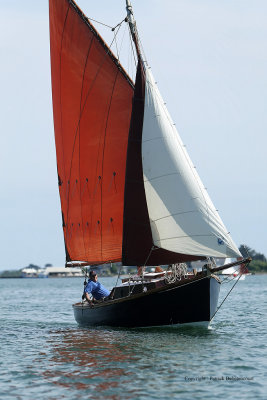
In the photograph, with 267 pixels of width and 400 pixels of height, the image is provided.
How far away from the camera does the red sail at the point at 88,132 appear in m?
36.0

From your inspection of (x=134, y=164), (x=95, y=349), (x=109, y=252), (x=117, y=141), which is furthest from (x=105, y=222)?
(x=95, y=349)

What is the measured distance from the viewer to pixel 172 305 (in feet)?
102

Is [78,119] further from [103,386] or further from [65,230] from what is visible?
[103,386]

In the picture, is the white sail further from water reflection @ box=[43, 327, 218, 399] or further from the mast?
water reflection @ box=[43, 327, 218, 399]

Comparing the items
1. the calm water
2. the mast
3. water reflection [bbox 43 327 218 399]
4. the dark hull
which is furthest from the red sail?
water reflection [bbox 43 327 218 399]

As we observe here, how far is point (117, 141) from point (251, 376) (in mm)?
17149

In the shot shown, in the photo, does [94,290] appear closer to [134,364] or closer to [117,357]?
[117,357]

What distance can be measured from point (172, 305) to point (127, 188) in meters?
5.09

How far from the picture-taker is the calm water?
19141 mm

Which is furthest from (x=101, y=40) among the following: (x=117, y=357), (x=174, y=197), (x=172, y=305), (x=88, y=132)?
(x=117, y=357)

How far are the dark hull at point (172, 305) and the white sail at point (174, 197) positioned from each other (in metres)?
1.76

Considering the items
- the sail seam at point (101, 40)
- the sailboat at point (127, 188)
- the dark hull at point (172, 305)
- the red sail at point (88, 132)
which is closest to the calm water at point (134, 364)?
the dark hull at point (172, 305)

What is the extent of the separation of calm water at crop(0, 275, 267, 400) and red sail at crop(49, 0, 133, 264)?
585cm

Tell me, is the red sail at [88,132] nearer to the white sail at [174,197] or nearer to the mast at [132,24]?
the mast at [132,24]
